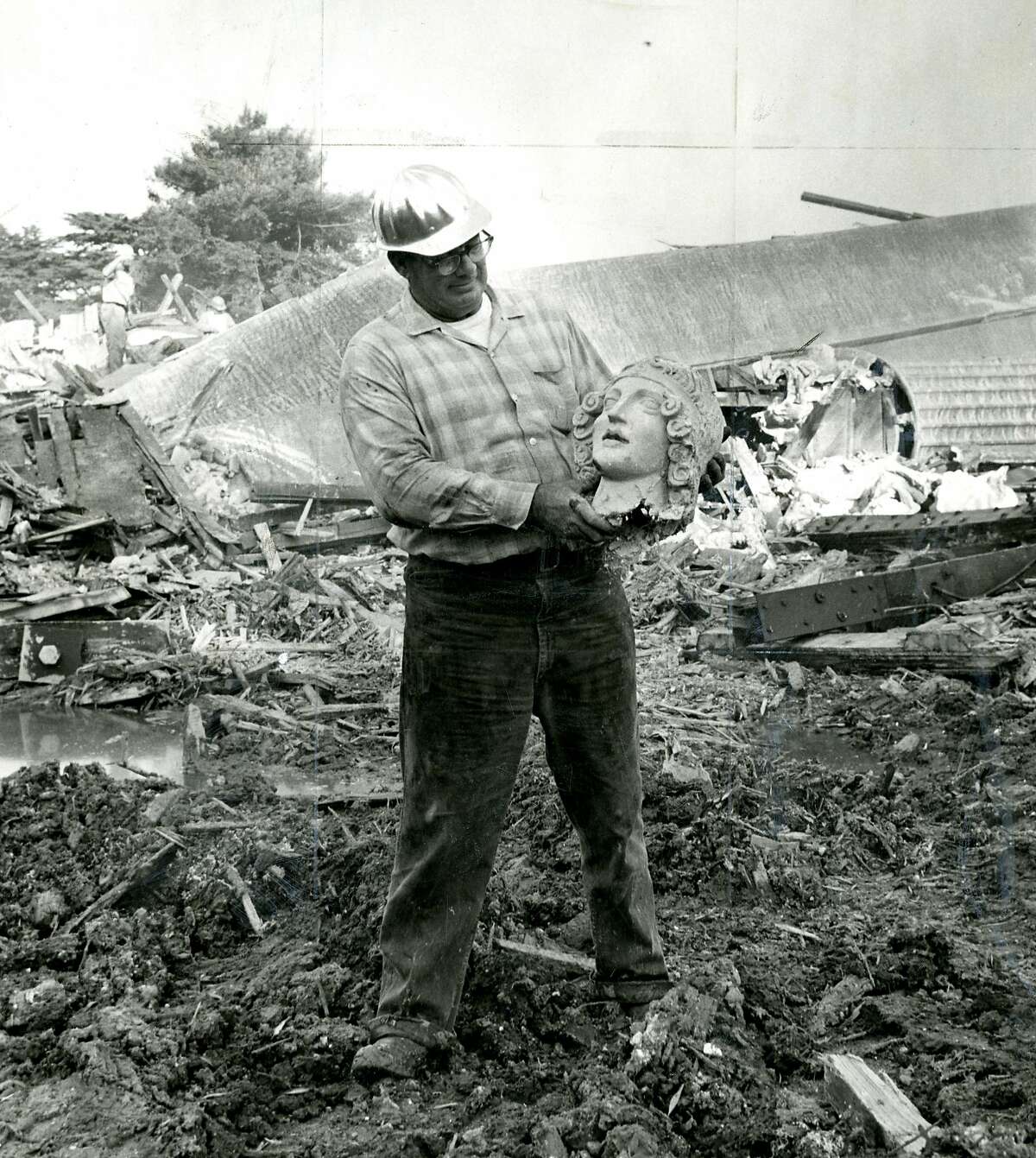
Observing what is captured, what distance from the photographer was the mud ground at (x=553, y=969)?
2.80 meters

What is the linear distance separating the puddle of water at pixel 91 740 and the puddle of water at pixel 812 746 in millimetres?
3017

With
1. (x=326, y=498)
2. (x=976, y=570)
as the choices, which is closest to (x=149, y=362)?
(x=326, y=498)

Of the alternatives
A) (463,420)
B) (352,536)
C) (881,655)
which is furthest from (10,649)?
(463,420)

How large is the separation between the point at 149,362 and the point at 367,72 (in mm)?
7662

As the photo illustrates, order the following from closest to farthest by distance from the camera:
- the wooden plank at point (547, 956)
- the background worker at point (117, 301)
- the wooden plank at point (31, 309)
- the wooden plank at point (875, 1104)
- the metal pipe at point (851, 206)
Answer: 1. the wooden plank at point (875, 1104)
2. the wooden plank at point (547, 956)
3. the metal pipe at point (851, 206)
4. the background worker at point (117, 301)
5. the wooden plank at point (31, 309)

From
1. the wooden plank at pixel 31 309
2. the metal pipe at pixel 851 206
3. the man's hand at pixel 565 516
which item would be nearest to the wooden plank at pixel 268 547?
→ the wooden plank at pixel 31 309

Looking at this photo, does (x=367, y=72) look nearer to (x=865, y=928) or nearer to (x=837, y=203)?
(x=837, y=203)

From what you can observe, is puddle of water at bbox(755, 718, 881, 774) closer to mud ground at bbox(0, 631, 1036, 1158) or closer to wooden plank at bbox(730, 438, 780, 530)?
mud ground at bbox(0, 631, 1036, 1158)

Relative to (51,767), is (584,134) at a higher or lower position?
higher

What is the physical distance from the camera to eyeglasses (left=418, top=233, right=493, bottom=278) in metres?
2.98

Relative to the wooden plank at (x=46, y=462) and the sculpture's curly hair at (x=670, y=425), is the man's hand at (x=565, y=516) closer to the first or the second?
the sculpture's curly hair at (x=670, y=425)

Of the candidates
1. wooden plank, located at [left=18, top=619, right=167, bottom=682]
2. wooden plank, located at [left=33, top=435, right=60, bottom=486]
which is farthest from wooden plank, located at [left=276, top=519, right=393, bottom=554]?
wooden plank, located at [left=33, top=435, right=60, bottom=486]

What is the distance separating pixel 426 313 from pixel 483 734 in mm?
1128

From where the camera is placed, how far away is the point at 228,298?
11086mm
